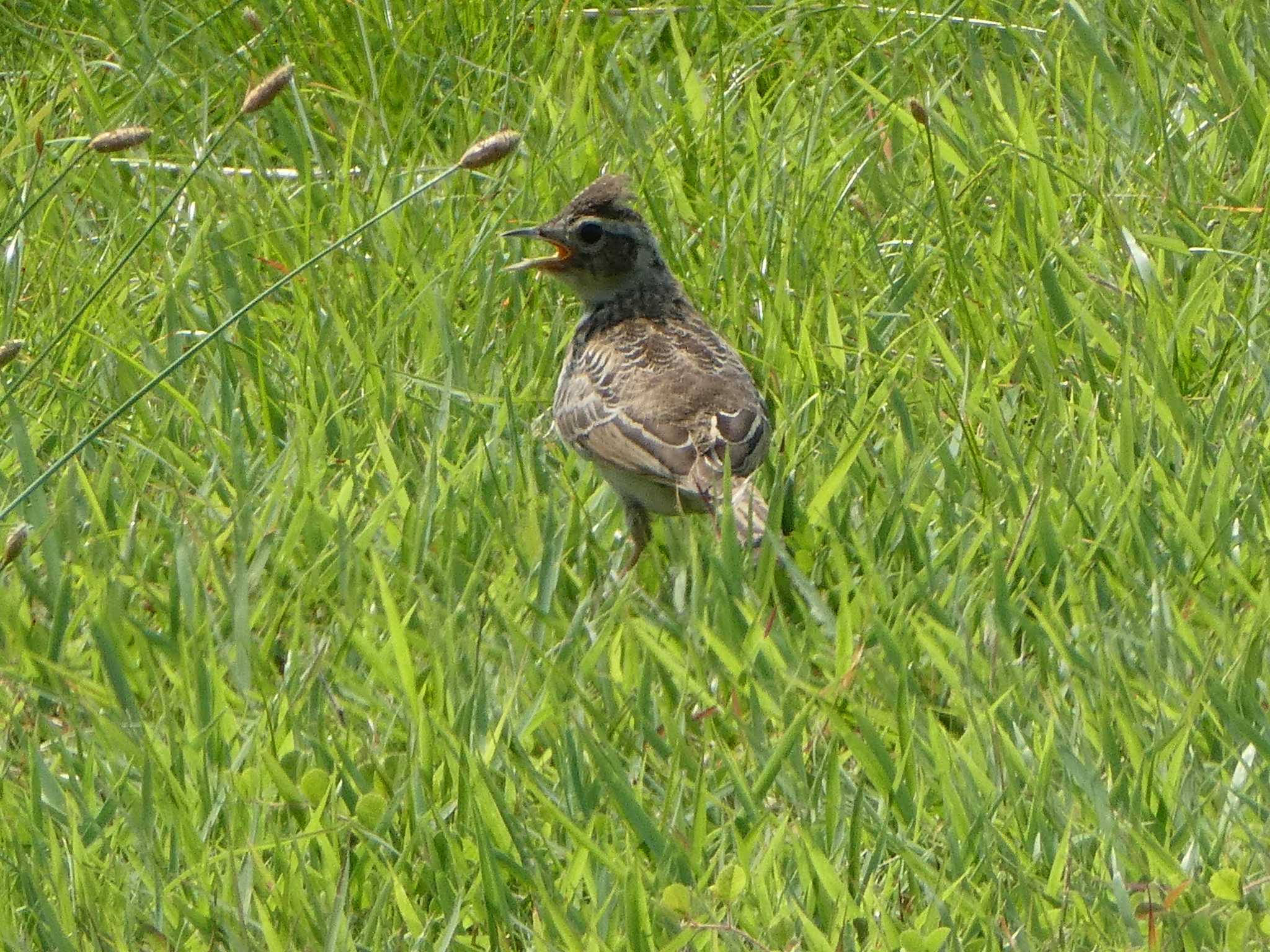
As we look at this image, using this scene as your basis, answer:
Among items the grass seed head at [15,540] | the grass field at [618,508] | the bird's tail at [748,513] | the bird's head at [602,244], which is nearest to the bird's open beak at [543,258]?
the bird's head at [602,244]

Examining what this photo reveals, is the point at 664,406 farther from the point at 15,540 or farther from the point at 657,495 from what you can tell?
the point at 15,540

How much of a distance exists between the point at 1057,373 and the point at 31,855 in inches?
124

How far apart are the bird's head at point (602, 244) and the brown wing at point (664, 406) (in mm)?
259

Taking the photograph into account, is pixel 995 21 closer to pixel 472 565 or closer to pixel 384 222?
pixel 384 222

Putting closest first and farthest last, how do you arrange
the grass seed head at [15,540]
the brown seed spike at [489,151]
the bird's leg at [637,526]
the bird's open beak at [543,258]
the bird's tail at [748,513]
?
the brown seed spike at [489,151]
the grass seed head at [15,540]
the bird's tail at [748,513]
the bird's leg at [637,526]
the bird's open beak at [543,258]

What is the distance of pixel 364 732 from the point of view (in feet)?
14.9

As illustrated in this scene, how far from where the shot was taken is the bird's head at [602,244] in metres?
6.24

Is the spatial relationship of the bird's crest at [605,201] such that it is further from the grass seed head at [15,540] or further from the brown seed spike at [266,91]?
the grass seed head at [15,540]

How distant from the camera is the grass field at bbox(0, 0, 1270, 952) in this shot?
3.90m

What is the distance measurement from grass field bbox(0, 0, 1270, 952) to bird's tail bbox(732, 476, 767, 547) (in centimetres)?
5

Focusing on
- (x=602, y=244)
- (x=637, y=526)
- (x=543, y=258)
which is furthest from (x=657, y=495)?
(x=543, y=258)

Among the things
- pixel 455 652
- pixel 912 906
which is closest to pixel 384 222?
pixel 455 652

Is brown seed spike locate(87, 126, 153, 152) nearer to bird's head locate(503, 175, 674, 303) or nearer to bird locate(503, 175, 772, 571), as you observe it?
bird locate(503, 175, 772, 571)

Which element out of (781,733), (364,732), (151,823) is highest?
(151,823)
